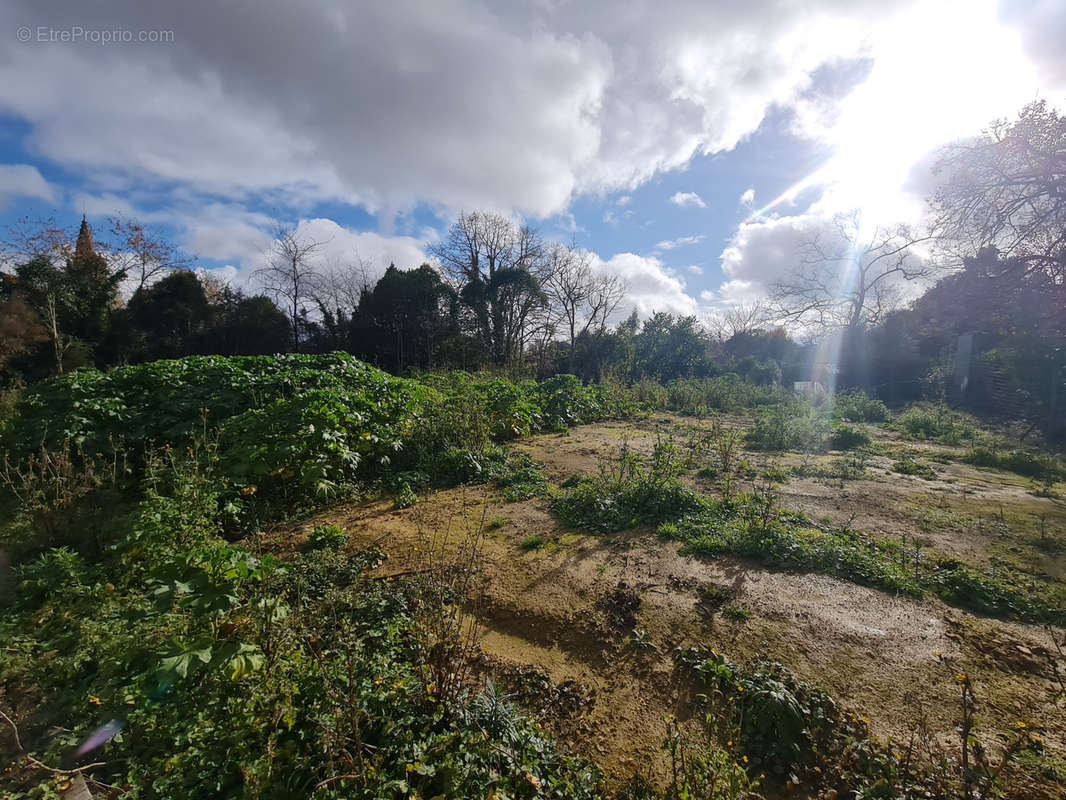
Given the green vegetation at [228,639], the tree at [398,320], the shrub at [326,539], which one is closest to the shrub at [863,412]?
the green vegetation at [228,639]

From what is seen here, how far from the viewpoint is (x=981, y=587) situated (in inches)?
120

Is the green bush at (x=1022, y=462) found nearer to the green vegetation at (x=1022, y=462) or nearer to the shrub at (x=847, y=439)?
the green vegetation at (x=1022, y=462)

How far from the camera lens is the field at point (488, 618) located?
178 centimetres

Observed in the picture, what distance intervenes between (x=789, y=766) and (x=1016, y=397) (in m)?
14.3

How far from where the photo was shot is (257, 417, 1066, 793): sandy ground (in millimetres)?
2150

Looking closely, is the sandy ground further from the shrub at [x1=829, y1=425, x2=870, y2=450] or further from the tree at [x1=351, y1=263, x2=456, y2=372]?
the tree at [x1=351, y1=263, x2=456, y2=372]

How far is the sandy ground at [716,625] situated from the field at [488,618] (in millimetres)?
18

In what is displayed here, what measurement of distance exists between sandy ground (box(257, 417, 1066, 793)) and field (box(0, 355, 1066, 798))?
0.06 feet

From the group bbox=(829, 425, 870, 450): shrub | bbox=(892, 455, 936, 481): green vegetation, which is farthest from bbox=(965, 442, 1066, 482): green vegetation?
bbox=(829, 425, 870, 450): shrub

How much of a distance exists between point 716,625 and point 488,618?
1511 millimetres

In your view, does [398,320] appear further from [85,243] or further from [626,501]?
[626,501]

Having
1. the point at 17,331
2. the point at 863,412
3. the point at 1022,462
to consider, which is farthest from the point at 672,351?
the point at 17,331

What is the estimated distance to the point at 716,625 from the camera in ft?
8.99

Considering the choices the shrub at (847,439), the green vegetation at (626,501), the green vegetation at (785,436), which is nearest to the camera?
the green vegetation at (626,501)
